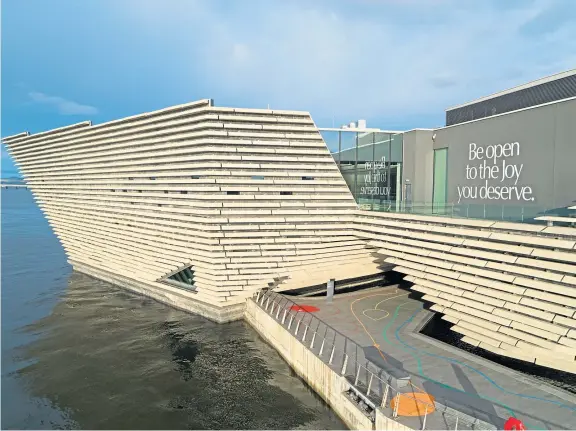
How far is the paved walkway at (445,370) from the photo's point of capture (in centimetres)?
1144

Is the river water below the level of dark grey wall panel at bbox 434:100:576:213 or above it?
below

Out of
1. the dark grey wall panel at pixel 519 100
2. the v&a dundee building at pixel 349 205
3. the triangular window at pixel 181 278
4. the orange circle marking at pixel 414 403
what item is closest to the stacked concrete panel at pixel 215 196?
the v&a dundee building at pixel 349 205

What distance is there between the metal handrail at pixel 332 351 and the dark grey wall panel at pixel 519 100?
50.0 ft

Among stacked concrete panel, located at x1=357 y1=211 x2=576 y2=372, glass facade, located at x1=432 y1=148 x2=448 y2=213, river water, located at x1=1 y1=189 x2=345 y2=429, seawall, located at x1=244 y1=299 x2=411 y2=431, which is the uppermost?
glass facade, located at x1=432 y1=148 x2=448 y2=213

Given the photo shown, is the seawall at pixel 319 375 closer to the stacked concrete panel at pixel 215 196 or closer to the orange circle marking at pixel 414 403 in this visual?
the orange circle marking at pixel 414 403

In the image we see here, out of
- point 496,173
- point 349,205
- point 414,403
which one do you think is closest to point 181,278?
point 349,205

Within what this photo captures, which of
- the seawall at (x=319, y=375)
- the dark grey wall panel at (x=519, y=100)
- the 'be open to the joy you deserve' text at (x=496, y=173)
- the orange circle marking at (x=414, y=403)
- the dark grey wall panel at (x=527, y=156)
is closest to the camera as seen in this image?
the orange circle marking at (x=414, y=403)

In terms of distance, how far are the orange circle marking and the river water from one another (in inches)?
101

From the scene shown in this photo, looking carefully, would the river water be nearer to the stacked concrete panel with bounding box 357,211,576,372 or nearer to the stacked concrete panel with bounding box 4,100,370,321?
the stacked concrete panel with bounding box 4,100,370,321

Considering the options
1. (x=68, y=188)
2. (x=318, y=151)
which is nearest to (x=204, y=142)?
(x=318, y=151)

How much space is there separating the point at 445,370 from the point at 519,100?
1623cm

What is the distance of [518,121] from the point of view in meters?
19.2

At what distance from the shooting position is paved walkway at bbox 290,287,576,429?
37.5 ft

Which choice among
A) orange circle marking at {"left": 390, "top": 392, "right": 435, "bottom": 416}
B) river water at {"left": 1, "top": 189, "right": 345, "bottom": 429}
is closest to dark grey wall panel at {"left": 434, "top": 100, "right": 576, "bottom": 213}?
orange circle marking at {"left": 390, "top": 392, "right": 435, "bottom": 416}
